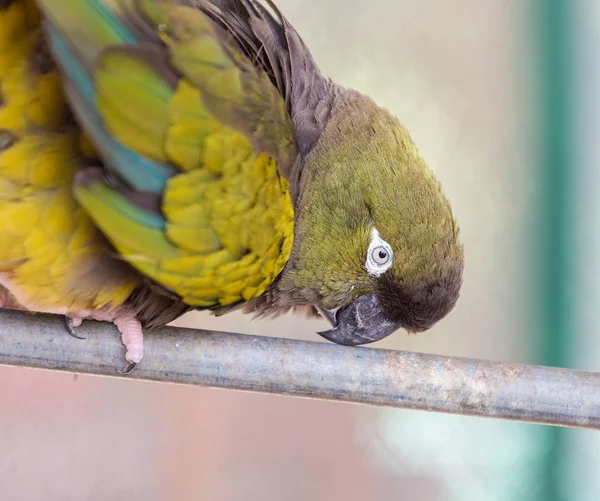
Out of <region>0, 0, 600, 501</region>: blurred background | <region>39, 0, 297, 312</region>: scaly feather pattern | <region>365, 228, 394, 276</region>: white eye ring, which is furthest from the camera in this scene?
<region>0, 0, 600, 501</region>: blurred background

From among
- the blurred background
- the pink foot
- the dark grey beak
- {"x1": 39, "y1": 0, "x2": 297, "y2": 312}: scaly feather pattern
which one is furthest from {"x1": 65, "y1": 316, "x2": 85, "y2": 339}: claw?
the blurred background

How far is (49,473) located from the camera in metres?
1.66

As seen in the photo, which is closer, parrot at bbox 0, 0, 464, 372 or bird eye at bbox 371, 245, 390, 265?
parrot at bbox 0, 0, 464, 372

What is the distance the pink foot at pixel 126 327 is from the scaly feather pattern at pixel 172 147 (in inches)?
3.5

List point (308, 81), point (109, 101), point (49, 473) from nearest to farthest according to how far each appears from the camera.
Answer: point (109, 101), point (308, 81), point (49, 473)

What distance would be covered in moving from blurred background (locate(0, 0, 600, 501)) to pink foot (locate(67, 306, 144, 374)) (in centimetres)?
93

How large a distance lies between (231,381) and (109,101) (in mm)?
367

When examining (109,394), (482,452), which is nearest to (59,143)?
(109,394)

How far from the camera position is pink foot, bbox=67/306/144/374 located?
0.84 m

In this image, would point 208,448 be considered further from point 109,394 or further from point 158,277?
point 158,277

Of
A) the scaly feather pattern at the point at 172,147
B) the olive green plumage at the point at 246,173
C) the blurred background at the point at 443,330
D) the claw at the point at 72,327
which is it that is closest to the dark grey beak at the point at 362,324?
the olive green plumage at the point at 246,173

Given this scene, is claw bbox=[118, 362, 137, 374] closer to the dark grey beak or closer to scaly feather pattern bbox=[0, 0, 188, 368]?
scaly feather pattern bbox=[0, 0, 188, 368]

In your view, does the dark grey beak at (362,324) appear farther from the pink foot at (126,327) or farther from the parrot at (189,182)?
the pink foot at (126,327)

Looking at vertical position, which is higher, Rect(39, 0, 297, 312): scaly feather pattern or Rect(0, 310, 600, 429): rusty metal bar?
Rect(39, 0, 297, 312): scaly feather pattern
